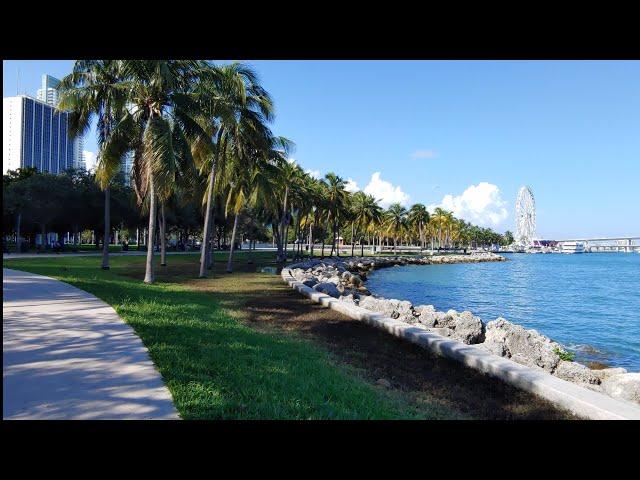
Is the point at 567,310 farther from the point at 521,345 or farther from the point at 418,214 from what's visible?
the point at 418,214

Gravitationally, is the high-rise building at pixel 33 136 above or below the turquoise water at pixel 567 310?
above

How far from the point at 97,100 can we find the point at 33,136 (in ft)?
129

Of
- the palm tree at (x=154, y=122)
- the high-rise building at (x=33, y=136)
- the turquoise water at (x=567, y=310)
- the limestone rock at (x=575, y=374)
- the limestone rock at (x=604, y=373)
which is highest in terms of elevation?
the high-rise building at (x=33, y=136)

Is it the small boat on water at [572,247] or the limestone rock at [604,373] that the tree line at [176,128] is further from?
the small boat on water at [572,247]

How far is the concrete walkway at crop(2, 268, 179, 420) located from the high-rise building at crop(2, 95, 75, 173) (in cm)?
3354

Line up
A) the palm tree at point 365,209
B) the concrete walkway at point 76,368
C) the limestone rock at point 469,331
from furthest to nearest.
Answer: the palm tree at point 365,209 < the limestone rock at point 469,331 < the concrete walkway at point 76,368

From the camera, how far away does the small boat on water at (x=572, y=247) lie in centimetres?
17550

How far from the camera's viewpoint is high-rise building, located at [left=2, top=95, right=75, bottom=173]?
40.7 m

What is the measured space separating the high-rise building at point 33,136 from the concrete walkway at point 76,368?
110 feet

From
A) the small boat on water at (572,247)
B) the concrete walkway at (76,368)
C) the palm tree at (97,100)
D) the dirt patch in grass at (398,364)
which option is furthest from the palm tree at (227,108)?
the small boat on water at (572,247)

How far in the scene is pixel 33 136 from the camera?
49656 millimetres
